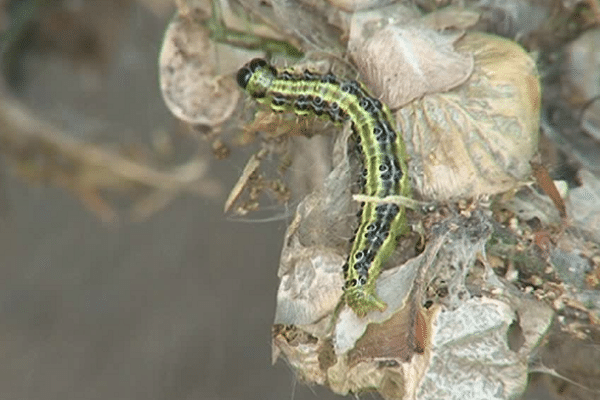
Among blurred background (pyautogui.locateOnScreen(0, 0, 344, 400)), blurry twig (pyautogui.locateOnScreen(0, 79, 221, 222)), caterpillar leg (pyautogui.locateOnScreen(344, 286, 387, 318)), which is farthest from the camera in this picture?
blurred background (pyautogui.locateOnScreen(0, 0, 344, 400))

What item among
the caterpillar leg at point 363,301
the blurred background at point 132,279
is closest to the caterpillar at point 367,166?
the caterpillar leg at point 363,301

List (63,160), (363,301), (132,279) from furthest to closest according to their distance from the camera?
(132,279), (63,160), (363,301)

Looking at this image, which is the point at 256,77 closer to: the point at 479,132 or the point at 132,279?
the point at 479,132

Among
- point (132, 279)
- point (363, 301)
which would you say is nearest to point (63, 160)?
point (132, 279)

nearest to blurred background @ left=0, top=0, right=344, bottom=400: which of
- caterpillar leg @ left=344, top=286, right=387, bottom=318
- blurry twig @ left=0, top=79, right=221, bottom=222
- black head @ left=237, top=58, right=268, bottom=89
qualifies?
blurry twig @ left=0, top=79, right=221, bottom=222

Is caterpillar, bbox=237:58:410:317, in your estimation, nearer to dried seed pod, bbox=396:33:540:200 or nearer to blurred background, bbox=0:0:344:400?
dried seed pod, bbox=396:33:540:200
